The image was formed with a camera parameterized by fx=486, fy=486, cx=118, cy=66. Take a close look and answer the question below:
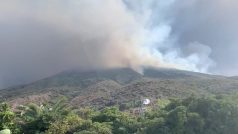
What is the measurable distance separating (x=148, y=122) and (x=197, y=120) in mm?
7280

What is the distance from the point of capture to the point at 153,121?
59.6 m

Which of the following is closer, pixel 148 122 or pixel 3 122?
pixel 3 122

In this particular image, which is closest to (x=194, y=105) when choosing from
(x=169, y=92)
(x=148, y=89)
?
(x=169, y=92)

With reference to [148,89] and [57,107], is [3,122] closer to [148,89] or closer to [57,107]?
[57,107]

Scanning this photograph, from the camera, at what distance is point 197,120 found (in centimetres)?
5572

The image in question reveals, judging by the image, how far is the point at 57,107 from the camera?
6594 cm

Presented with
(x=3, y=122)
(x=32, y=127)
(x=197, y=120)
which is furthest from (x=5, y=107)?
(x=197, y=120)

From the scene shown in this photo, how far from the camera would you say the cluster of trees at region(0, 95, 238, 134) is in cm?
5503

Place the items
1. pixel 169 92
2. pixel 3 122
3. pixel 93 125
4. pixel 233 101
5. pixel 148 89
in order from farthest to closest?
pixel 148 89 < pixel 169 92 < pixel 93 125 < pixel 233 101 < pixel 3 122

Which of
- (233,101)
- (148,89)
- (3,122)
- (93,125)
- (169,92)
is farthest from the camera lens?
(148,89)

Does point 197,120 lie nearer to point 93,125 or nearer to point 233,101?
point 233,101

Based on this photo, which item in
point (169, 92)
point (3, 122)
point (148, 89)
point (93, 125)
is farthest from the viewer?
point (148, 89)

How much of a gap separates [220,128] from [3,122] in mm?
24049

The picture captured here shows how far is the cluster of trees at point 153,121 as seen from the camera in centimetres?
5503
